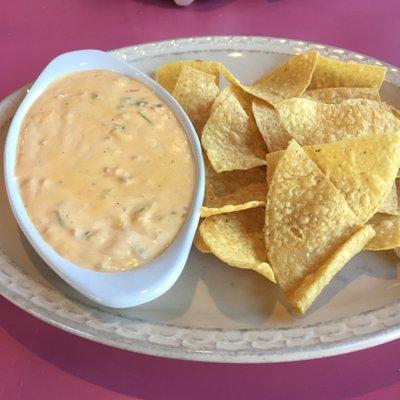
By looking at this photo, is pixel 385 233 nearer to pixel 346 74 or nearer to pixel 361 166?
pixel 361 166

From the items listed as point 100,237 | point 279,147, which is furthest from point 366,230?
point 100,237

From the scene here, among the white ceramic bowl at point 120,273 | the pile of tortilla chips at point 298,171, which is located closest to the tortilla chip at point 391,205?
the pile of tortilla chips at point 298,171

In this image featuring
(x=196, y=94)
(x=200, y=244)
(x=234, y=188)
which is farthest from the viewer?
(x=196, y=94)

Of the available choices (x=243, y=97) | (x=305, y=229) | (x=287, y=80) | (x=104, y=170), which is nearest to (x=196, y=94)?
(x=243, y=97)

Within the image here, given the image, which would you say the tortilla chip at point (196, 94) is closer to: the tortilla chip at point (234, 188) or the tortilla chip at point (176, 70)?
the tortilla chip at point (176, 70)

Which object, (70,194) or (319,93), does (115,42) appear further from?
(70,194)

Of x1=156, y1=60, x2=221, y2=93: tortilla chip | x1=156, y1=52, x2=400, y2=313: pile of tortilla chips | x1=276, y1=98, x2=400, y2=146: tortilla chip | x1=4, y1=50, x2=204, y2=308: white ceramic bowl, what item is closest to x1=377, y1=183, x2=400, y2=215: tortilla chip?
x1=156, y1=52, x2=400, y2=313: pile of tortilla chips
